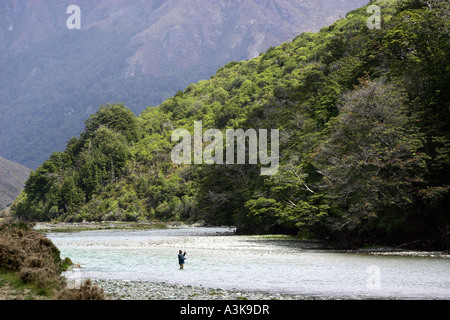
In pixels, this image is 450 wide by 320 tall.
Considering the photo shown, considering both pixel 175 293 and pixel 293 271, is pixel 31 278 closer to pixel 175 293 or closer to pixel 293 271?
pixel 175 293

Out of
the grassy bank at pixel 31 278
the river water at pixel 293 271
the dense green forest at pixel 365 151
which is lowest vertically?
the river water at pixel 293 271

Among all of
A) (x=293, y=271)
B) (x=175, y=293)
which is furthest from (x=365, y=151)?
(x=175, y=293)

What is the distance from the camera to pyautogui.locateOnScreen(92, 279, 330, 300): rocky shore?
56.5 feet

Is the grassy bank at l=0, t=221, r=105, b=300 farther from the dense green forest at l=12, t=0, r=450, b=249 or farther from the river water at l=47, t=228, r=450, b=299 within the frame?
the dense green forest at l=12, t=0, r=450, b=249

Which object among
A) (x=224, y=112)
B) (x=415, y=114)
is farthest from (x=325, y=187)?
(x=224, y=112)

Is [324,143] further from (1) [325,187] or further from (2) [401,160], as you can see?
(2) [401,160]

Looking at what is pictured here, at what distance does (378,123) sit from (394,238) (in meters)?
9.92

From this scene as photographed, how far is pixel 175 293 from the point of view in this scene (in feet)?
60.2

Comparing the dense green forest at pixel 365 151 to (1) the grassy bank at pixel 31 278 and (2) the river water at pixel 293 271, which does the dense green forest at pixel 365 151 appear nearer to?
(2) the river water at pixel 293 271

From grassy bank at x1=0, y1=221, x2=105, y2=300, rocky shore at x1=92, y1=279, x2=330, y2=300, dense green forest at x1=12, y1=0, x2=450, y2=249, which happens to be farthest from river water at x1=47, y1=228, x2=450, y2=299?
dense green forest at x1=12, y1=0, x2=450, y2=249

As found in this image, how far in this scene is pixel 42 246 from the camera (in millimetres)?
24828

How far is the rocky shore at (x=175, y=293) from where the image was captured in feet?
56.5

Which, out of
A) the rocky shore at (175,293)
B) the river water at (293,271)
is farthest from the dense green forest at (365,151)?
the rocky shore at (175,293)
